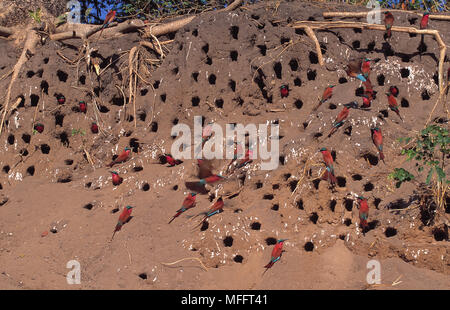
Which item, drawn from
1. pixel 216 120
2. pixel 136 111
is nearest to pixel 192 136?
pixel 216 120

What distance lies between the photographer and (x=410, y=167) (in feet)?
17.4

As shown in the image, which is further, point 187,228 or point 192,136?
point 192,136

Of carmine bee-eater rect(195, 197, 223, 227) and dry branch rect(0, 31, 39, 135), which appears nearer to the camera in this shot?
carmine bee-eater rect(195, 197, 223, 227)

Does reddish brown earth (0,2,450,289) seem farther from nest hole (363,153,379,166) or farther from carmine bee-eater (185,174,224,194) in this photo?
carmine bee-eater (185,174,224,194)

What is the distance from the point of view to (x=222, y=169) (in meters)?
5.84

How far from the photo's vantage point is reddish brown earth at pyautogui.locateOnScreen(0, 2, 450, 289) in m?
4.83

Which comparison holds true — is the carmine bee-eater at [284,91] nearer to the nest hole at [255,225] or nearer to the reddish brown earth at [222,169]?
the reddish brown earth at [222,169]

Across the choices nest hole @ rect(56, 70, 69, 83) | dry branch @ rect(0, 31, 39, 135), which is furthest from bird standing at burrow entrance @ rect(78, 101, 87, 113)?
dry branch @ rect(0, 31, 39, 135)

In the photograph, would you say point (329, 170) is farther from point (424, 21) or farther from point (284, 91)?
point (424, 21)

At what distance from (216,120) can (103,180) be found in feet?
4.66

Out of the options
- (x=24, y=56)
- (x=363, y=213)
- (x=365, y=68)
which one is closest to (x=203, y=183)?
(x=363, y=213)

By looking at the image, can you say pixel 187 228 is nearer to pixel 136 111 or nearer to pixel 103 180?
pixel 103 180

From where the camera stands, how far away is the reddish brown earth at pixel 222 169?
4.83 metres

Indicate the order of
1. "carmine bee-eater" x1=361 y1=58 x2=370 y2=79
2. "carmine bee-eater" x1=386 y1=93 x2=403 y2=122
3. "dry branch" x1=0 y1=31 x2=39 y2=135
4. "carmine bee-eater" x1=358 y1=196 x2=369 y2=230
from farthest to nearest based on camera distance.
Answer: "dry branch" x1=0 y1=31 x2=39 y2=135
"carmine bee-eater" x1=361 y1=58 x2=370 y2=79
"carmine bee-eater" x1=386 y1=93 x2=403 y2=122
"carmine bee-eater" x1=358 y1=196 x2=369 y2=230
